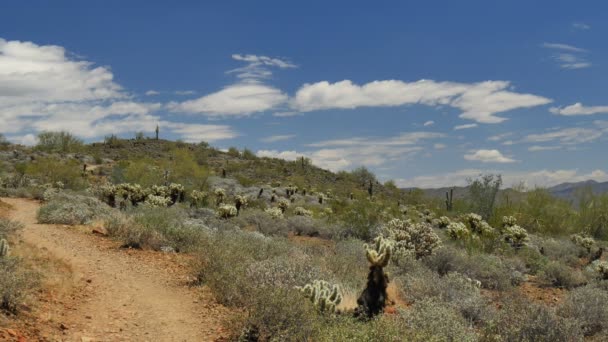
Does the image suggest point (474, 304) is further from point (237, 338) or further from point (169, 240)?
point (169, 240)

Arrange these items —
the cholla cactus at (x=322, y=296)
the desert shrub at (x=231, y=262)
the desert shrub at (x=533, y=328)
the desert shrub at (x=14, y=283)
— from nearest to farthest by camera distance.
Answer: the desert shrub at (x=14, y=283)
the desert shrub at (x=533, y=328)
the cholla cactus at (x=322, y=296)
the desert shrub at (x=231, y=262)

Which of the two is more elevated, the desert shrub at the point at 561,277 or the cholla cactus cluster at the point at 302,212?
the cholla cactus cluster at the point at 302,212

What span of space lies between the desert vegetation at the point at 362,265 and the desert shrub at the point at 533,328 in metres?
0.02

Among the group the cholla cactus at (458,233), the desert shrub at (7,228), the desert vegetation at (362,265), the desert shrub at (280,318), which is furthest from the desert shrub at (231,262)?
the cholla cactus at (458,233)

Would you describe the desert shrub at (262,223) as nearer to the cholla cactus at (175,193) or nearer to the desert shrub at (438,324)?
the cholla cactus at (175,193)

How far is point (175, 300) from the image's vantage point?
9.11 m

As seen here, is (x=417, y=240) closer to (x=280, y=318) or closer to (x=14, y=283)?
(x=280, y=318)

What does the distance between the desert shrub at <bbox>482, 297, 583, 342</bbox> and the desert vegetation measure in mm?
23

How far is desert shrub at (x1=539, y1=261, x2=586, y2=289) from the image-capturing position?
50.4 feet

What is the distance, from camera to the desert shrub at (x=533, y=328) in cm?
769

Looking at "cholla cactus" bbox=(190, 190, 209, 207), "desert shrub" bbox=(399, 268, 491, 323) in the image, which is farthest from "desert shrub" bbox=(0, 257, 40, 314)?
"cholla cactus" bbox=(190, 190, 209, 207)

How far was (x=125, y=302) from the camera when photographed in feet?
28.9

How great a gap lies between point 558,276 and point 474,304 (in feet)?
24.5

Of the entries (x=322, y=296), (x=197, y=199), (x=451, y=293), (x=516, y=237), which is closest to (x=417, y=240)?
(x=451, y=293)
